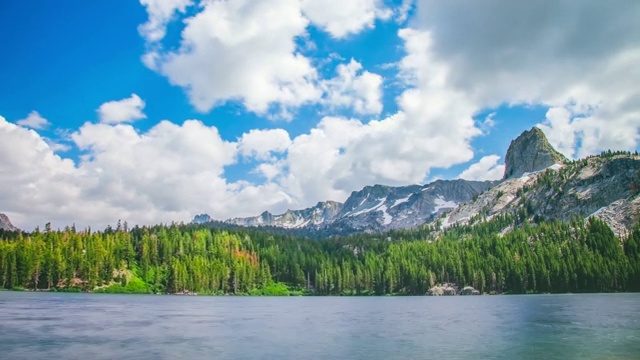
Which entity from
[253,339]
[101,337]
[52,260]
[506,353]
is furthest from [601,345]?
[52,260]

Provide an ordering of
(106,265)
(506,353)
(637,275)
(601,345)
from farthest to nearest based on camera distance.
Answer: (106,265) < (637,275) < (601,345) < (506,353)

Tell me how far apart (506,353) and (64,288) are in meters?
189

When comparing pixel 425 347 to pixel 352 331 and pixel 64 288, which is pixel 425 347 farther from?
pixel 64 288

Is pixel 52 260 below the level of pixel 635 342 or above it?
above

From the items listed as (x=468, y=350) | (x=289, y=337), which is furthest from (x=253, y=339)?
(x=468, y=350)

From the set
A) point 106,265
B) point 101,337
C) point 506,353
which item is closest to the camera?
point 506,353

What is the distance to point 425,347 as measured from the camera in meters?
44.6

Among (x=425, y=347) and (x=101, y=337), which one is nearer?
(x=425, y=347)

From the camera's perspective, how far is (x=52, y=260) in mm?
185000

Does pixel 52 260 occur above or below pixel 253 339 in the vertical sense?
above

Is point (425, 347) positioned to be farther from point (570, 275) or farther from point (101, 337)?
point (570, 275)

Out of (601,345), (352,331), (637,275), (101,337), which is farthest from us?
(637,275)

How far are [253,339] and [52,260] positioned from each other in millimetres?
165668

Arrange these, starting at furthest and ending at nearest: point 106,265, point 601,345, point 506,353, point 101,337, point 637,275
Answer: point 106,265 → point 637,275 → point 101,337 → point 601,345 → point 506,353
